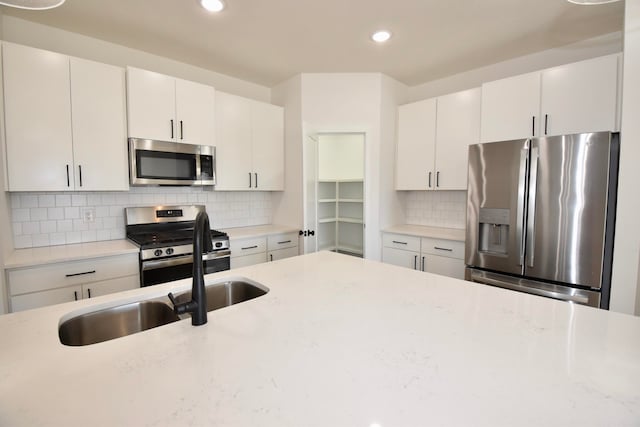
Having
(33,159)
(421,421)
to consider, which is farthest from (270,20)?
(421,421)

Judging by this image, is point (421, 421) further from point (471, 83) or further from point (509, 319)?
point (471, 83)

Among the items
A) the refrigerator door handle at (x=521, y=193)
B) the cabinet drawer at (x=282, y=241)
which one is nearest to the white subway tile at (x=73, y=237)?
the cabinet drawer at (x=282, y=241)

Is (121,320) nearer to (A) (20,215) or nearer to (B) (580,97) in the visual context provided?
(A) (20,215)

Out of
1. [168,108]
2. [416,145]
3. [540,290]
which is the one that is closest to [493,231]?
[540,290]

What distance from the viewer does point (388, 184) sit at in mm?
3627

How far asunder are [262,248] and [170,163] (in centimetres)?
121

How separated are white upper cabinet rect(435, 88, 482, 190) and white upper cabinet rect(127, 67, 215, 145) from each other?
2.39 metres

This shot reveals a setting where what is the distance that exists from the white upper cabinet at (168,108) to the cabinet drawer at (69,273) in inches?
41.6

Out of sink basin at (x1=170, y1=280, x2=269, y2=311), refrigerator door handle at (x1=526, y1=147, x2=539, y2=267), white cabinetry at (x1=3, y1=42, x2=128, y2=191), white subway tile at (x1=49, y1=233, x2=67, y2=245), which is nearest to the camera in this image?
sink basin at (x1=170, y1=280, x2=269, y2=311)

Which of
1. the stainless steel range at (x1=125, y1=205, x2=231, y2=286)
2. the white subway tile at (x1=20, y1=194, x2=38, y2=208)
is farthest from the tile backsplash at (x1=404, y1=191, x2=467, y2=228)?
the white subway tile at (x1=20, y1=194, x2=38, y2=208)

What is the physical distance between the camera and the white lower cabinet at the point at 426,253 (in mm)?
2949

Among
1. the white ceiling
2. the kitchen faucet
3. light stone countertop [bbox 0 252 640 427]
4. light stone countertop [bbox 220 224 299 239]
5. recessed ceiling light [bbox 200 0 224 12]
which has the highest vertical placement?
the white ceiling

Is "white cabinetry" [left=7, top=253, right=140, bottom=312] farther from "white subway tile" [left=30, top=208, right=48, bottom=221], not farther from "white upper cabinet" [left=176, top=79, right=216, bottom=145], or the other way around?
"white upper cabinet" [left=176, top=79, right=216, bottom=145]

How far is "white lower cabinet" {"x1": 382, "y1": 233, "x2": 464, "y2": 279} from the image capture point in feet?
9.68
